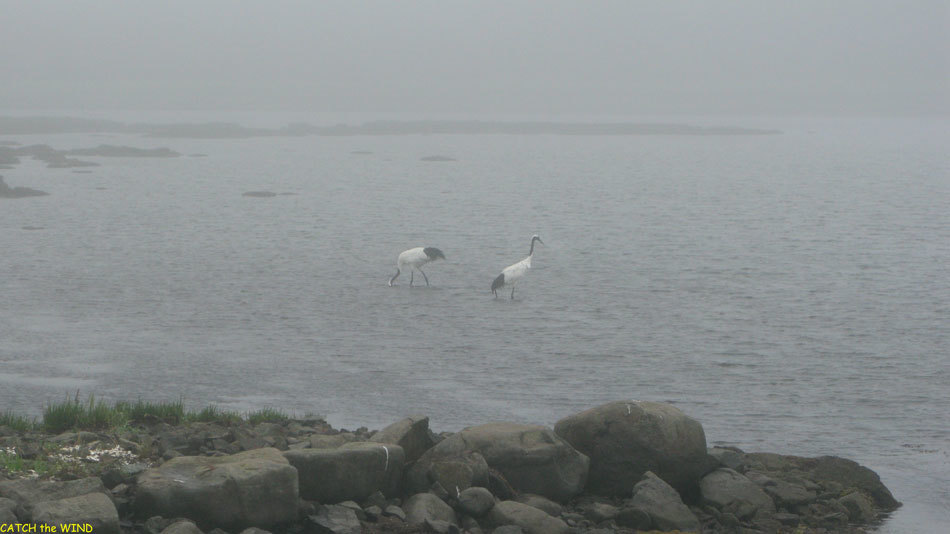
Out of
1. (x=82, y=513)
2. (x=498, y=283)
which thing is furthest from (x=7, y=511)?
(x=498, y=283)

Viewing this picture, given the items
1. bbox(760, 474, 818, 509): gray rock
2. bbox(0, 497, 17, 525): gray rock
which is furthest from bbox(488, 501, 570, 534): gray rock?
bbox(0, 497, 17, 525): gray rock

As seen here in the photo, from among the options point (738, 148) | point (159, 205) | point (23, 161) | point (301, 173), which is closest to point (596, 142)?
point (738, 148)

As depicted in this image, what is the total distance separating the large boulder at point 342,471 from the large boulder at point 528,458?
2.04ft

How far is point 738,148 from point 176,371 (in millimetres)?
124069

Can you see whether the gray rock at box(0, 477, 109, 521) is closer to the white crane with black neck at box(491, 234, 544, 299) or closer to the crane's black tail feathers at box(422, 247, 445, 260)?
the white crane with black neck at box(491, 234, 544, 299)

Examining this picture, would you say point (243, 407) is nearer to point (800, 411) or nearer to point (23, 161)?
point (800, 411)

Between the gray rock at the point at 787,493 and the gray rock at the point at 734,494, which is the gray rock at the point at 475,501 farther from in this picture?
the gray rock at the point at 787,493

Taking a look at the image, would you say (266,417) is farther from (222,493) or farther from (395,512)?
(222,493)

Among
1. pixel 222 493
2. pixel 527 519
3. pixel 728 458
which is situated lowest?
pixel 527 519

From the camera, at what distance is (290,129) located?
166250mm

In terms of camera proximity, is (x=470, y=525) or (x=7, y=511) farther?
(x=470, y=525)

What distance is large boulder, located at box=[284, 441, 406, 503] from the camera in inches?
445

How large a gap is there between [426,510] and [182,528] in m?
2.56

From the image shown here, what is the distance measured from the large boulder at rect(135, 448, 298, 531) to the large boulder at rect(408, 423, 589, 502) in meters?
1.98
